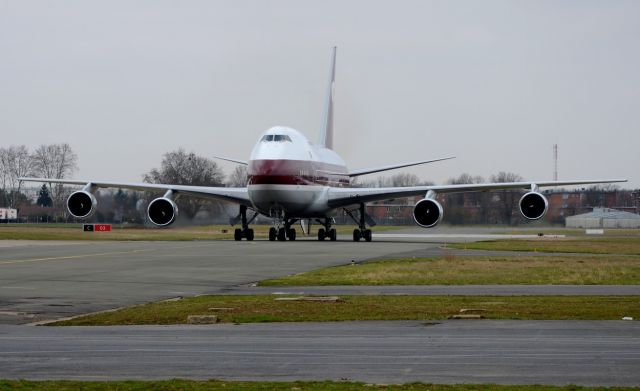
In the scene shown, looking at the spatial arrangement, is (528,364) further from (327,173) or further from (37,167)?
(37,167)

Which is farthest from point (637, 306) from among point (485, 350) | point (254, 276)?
point (254, 276)

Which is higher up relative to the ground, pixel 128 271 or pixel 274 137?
pixel 274 137

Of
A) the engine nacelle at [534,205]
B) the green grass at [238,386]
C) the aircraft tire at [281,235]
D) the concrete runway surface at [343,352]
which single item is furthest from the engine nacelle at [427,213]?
the green grass at [238,386]

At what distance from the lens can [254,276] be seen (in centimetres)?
2961

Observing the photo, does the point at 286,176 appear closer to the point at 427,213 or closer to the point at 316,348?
the point at 427,213

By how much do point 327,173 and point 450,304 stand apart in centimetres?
4262

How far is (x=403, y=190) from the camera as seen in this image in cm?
5678

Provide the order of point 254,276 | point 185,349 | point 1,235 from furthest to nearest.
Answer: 1. point 1,235
2. point 254,276
3. point 185,349

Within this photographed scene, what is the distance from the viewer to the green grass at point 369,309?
1784cm

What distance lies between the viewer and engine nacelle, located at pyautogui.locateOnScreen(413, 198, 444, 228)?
54.7 metres

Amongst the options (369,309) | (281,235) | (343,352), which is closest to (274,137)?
(281,235)

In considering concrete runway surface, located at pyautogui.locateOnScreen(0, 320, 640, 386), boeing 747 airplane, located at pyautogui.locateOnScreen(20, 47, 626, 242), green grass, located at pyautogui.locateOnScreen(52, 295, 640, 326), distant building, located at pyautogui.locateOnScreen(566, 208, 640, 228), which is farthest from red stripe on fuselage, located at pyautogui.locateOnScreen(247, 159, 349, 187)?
distant building, located at pyautogui.locateOnScreen(566, 208, 640, 228)

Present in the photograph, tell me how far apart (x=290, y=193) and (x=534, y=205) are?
44.5 feet

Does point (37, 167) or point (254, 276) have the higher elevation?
point (37, 167)
